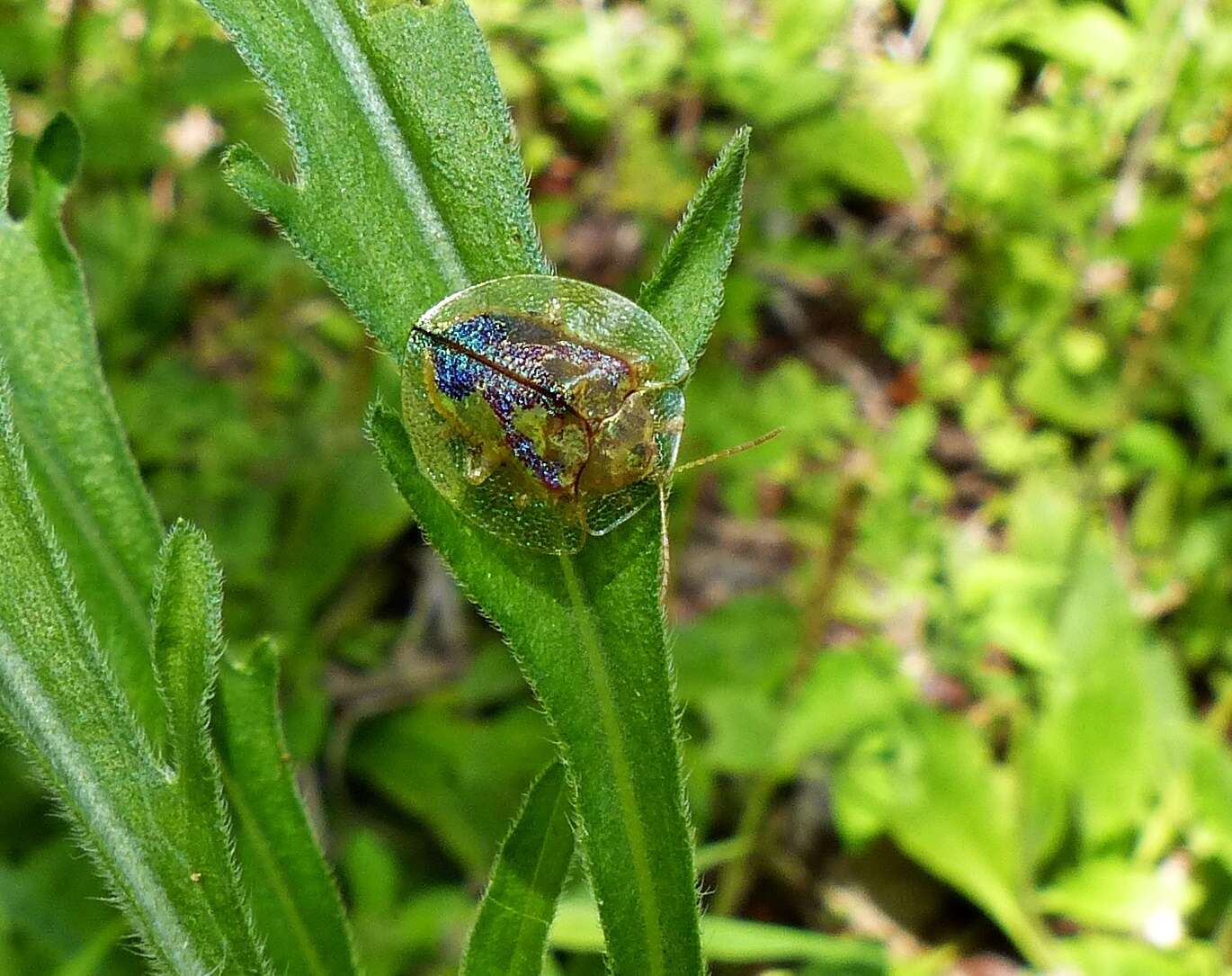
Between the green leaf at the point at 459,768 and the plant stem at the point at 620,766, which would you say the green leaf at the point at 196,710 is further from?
the green leaf at the point at 459,768

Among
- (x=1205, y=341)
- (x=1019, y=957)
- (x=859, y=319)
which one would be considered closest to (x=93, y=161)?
(x=859, y=319)

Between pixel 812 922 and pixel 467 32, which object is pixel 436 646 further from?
pixel 467 32

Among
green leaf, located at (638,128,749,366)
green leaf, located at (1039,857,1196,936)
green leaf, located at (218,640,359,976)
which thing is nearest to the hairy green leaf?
green leaf, located at (638,128,749,366)

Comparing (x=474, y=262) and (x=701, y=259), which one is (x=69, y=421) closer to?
(x=474, y=262)

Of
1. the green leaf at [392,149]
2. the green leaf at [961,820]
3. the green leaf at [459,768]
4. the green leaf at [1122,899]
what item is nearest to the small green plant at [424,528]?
the green leaf at [392,149]

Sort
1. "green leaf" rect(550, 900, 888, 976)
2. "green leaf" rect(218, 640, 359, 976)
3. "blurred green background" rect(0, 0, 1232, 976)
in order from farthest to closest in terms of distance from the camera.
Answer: "blurred green background" rect(0, 0, 1232, 976), "green leaf" rect(550, 900, 888, 976), "green leaf" rect(218, 640, 359, 976)

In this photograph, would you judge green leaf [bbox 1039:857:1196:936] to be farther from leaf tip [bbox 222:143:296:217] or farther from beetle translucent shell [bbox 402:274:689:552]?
leaf tip [bbox 222:143:296:217]
